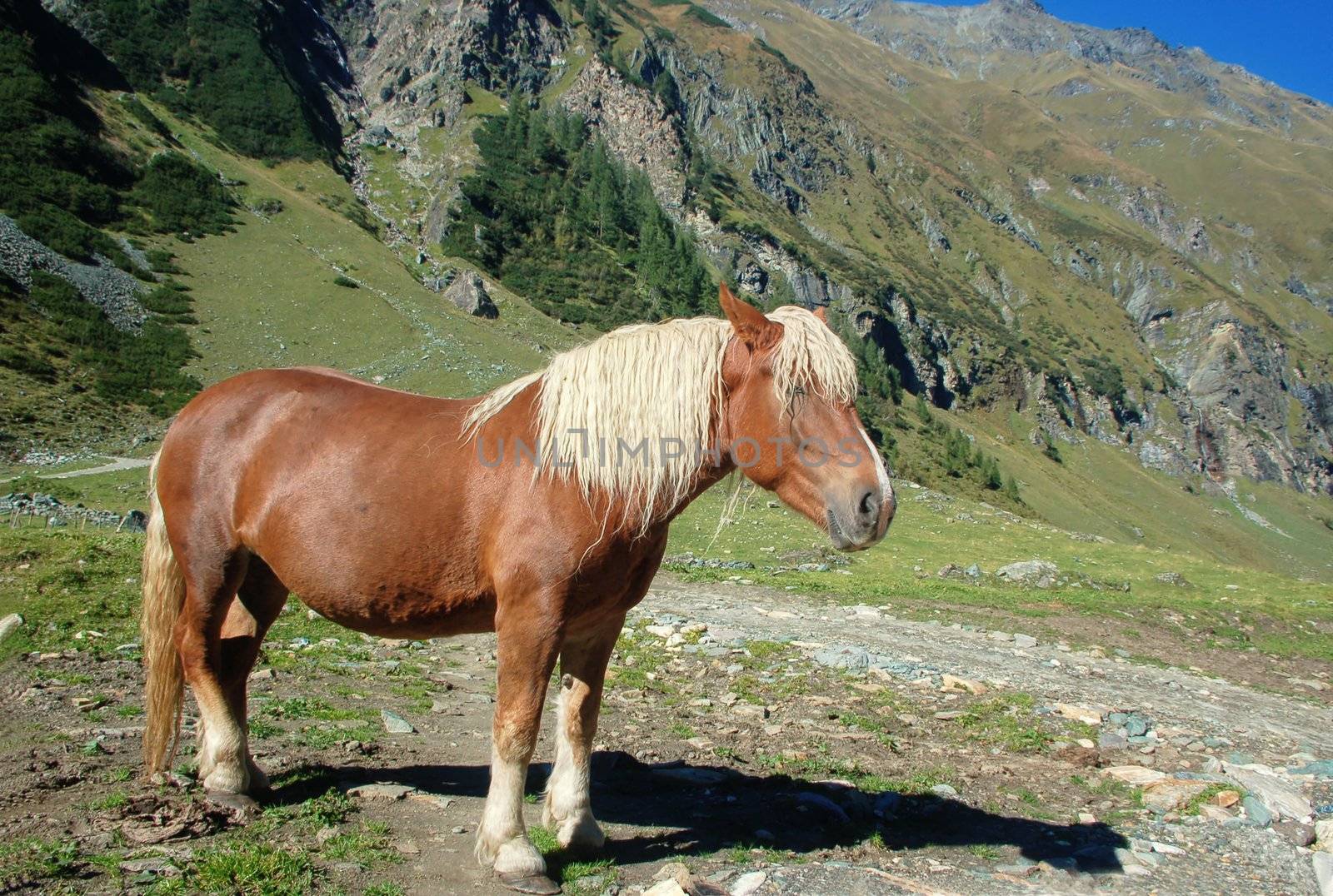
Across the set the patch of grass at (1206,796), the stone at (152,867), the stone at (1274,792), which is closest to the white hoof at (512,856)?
the stone at (152,867)

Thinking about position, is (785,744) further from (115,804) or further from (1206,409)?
(1206,409)

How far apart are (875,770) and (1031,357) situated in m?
167

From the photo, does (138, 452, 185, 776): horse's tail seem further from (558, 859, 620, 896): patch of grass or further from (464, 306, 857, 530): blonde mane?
(558, 859, 620, 896): patch of grass

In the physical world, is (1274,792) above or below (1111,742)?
above

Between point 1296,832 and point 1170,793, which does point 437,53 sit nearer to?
point 1170,793

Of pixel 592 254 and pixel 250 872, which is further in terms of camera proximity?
pixel 592 254

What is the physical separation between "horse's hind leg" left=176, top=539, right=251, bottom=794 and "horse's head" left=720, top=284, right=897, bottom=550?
3190 mm

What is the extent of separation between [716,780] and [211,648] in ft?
11.7

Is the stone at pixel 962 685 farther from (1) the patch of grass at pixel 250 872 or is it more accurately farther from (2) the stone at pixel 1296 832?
(1) the patch of grass at pixel 250 872

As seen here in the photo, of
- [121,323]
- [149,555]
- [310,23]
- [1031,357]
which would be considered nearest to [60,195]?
[121,323]

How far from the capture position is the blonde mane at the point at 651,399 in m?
3.97

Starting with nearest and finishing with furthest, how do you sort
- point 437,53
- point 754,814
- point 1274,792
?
1. point 754,814
2. point 1274,792
3. point 437,53

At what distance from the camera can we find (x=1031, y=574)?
19844 mm

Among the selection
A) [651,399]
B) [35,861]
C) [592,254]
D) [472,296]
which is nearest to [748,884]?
[651,399]
